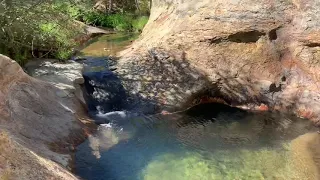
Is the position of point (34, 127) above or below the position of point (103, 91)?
above

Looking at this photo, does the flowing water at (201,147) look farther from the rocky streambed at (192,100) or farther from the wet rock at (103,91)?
the wet rock at (103,91)

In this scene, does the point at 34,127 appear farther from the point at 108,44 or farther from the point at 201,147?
the point at 108,44

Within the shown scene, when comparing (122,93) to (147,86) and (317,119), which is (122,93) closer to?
(147,86)

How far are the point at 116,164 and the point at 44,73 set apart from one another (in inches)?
158

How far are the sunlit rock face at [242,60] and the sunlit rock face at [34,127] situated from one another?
2.62m

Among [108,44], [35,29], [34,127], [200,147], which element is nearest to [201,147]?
[200,147]

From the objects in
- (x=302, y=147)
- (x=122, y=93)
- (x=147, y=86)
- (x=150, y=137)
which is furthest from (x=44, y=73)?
(x=302, y=147)

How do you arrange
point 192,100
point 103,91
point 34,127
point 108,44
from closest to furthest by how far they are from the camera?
point 34,127 < point 192,100 < point 103,91 < point 108,44

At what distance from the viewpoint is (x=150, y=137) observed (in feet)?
27.9

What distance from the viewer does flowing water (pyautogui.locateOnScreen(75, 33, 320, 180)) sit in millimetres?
6898

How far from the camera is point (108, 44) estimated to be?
53.0ft

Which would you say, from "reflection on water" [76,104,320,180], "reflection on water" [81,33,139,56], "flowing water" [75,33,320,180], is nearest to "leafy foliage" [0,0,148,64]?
"reflection on water" [81,33,139,56]

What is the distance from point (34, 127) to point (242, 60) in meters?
6.06

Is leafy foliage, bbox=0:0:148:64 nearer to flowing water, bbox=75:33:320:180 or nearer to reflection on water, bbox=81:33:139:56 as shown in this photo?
reflection on water, bbox=81:33:139:56
